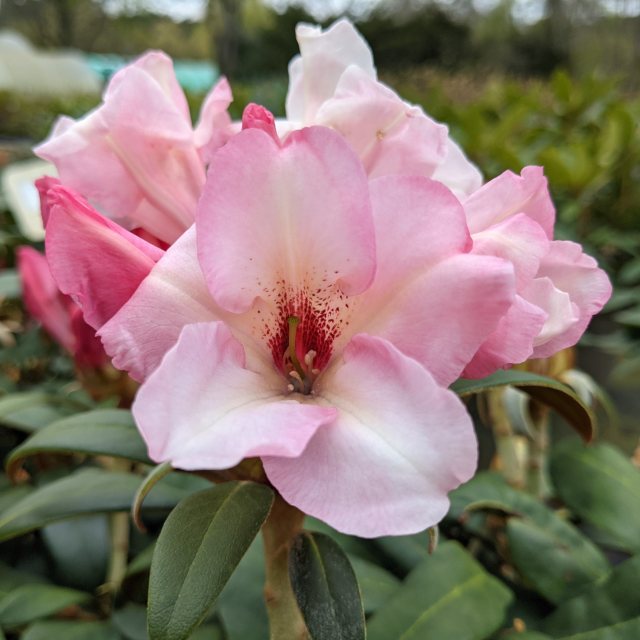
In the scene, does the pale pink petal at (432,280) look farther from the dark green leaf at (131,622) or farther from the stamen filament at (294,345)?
the dark green leaf at (131,622)

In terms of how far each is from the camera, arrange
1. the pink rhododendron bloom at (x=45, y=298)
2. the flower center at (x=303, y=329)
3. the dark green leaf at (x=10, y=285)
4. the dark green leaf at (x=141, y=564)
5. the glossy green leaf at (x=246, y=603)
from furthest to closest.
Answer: the dark green leaf at (x=10, y=285), the pink rhododendron bloom at (x=45, y=298), the dark green leaf at (x=141, y=564), the glossy green leaf at (x=246, y=603), the flower center at (x=303, y=329)

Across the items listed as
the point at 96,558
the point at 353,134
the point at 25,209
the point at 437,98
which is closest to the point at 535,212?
the point at 353,134

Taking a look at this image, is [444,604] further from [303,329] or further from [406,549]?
[303,329]

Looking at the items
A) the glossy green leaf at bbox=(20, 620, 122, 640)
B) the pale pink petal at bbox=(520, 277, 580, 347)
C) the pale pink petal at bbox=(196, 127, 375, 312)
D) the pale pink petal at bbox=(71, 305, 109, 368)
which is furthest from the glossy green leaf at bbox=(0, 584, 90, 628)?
the pale pink petal at bbox=(520, 277, 580, 347)

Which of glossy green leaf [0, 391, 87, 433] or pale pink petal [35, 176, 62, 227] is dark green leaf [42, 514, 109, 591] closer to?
glossy green leaf [0, 391, 87, 433]

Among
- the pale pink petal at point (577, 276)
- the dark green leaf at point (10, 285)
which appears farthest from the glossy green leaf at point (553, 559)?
the dark green leaf at point (10, 285)

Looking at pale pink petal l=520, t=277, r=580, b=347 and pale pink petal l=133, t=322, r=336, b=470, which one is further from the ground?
pale pink petal l=520, t=277, r=580, b=347

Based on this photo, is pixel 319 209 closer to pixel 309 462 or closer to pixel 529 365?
pixel 309 462
